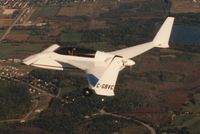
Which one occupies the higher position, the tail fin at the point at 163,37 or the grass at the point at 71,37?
the tail fin at the point at 163,37

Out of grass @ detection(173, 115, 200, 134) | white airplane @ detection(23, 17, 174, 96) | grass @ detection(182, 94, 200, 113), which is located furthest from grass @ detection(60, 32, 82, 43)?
white airplane @ detection(23, 17, 174, 96)

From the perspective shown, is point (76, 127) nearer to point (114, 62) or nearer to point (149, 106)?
point (149, 106)

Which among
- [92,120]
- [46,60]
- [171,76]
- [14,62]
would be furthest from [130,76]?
[46,60]

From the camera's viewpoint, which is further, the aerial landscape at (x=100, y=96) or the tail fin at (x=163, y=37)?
the aerial landscape at (x=100, y=96)

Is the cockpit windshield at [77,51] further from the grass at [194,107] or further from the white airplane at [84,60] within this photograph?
the grass at [194,107]

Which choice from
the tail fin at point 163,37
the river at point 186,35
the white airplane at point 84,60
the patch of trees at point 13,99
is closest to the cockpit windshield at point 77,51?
the white airplane at point 84,60

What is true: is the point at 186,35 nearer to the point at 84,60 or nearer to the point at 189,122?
the point at 189,122

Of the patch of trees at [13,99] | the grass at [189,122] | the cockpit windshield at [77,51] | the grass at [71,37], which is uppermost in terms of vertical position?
the cockpit windshield at [77,51]
